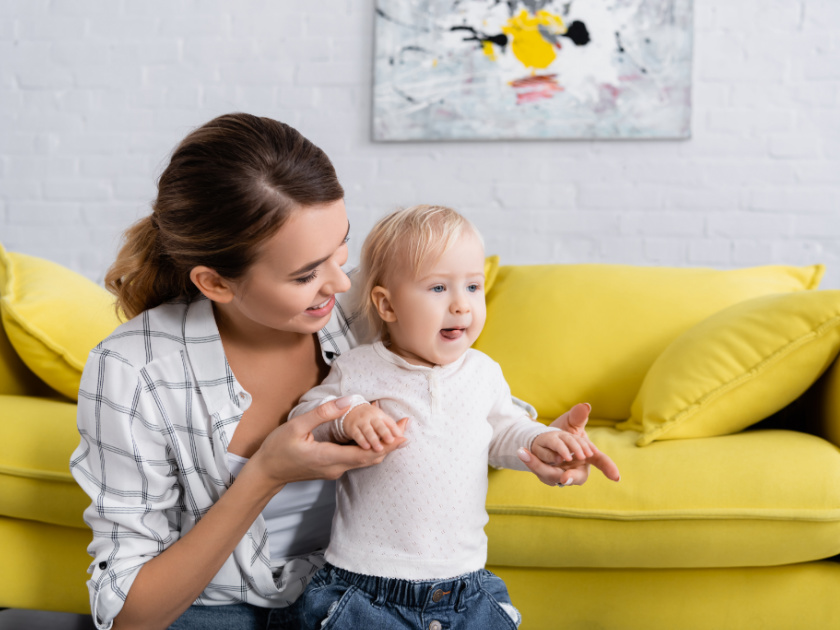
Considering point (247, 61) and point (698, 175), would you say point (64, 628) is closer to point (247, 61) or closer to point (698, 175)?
point (247, 61)

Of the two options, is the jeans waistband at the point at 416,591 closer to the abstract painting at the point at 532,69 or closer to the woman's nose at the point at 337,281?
the woman's nose at the point at 337,281

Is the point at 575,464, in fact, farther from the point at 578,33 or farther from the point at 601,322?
the point at 578,33

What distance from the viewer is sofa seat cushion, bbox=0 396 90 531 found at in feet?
4.49

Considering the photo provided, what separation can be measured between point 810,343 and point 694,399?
0.77 ft

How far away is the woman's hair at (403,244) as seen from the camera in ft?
3.51

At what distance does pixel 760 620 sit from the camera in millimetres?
1292

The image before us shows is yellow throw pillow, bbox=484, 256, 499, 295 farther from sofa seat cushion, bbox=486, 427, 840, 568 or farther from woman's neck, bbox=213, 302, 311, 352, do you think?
woman's neck, bbox=213, 302, 311, 352

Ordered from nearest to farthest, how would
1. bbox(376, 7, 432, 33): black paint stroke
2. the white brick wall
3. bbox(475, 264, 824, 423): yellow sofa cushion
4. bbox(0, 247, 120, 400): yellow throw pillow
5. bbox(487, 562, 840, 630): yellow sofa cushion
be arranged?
1. bbox(487, 562, 840, 630): yellow sofa cushion
2. bbox(0, 247, 120, 400): yellow throw pillow
3. bbox(475, 264, 824, 423): yellow sofa cushion
4. the white brick wall
5. bbox(376, 7, 432, 33): black paint stroke

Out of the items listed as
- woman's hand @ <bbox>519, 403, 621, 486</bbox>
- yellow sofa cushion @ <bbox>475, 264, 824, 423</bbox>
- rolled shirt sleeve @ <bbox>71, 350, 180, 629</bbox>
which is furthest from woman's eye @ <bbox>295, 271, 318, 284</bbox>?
yellow sofa cushion @ <bbox>475, 264, 824, 423</bbox>

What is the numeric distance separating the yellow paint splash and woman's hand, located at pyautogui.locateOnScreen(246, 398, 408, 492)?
2031 millimetres

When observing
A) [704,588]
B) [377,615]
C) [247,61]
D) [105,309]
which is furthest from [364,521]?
[247,61]

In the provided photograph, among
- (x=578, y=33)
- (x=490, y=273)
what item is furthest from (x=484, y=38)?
(x=490, y=273)

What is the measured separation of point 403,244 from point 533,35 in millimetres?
1871

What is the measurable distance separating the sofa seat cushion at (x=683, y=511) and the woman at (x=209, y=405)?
27 centimetres
